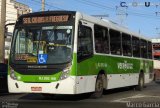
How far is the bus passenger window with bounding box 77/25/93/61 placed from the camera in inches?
640

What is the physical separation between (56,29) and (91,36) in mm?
1684

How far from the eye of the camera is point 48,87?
15.8 meters

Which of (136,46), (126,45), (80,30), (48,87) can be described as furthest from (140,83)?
(48,87)

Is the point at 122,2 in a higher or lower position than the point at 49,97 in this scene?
higher

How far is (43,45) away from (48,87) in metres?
1.47

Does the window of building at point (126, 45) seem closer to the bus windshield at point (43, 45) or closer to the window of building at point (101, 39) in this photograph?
the window of building at point (101, 39)

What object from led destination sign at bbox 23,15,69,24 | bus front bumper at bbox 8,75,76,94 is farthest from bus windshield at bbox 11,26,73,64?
bus front bumper at bbox 8,75,76,94

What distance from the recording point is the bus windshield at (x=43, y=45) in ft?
52.2

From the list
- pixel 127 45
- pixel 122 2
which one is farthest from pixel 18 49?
pixel 122 2

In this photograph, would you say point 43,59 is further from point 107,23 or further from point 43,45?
point 107,23

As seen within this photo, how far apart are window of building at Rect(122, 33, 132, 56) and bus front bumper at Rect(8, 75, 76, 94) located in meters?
6.31

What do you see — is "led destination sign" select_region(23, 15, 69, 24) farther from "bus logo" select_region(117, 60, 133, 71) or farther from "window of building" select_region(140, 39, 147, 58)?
"window of building" select_region(140, 39, 147, 58)

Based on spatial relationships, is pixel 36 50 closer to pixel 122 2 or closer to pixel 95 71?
pixel 95 71

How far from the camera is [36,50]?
1620 centimetres
